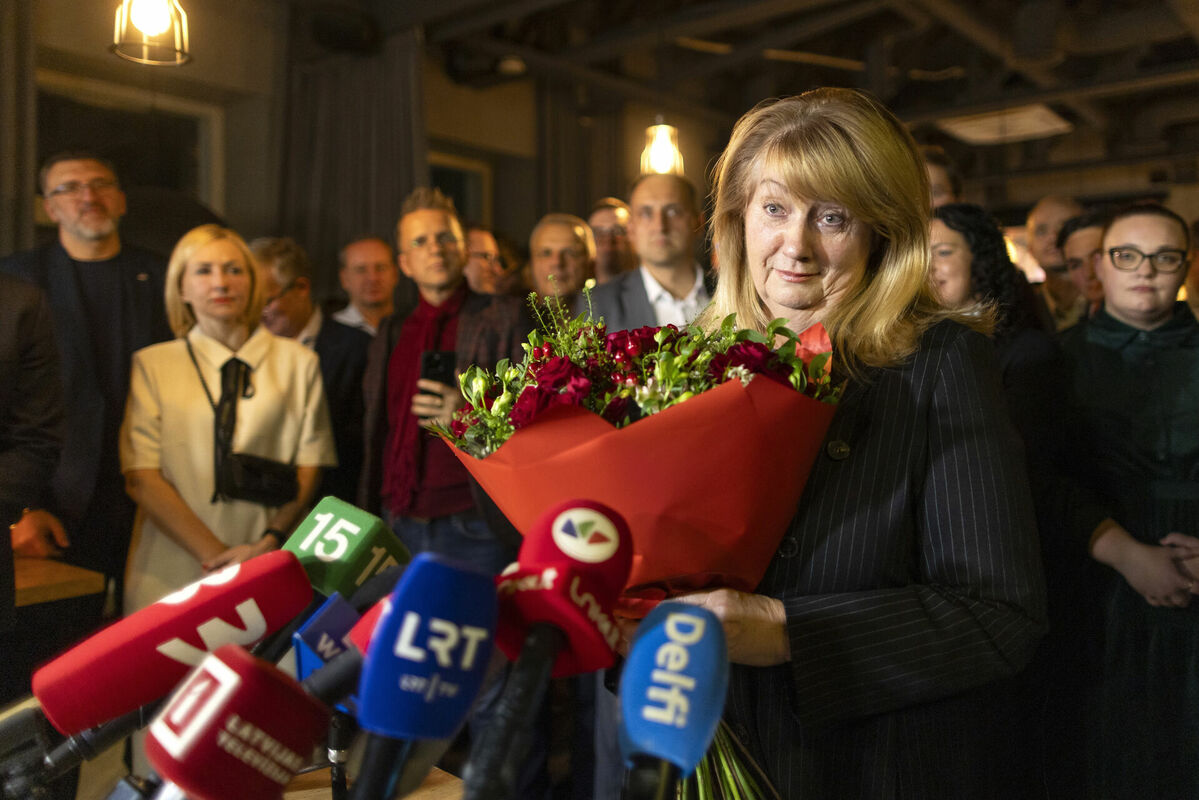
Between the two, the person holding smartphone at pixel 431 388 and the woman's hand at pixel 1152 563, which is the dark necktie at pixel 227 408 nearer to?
the person holding smartphone at pixel 431 388

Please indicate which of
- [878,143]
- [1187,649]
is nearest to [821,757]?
[878,143]

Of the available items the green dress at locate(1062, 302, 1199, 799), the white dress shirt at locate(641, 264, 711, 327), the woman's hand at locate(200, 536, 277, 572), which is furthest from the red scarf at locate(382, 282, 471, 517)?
the green dress at locate(1062, 302, 1199, 799)

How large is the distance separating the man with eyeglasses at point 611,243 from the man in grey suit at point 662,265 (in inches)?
36.6

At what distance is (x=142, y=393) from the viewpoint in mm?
2607

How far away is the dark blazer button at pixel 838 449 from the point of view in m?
1.05

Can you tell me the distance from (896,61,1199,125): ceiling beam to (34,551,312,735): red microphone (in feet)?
24.4

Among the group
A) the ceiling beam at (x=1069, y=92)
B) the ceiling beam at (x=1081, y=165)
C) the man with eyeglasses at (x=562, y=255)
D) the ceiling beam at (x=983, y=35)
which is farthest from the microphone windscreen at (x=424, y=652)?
the ceiling beam at (x=1081, y=165)

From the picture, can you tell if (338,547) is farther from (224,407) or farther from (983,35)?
(983,35)

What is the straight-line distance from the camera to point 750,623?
926mm

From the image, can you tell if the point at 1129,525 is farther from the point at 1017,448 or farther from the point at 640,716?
the point at 640,716

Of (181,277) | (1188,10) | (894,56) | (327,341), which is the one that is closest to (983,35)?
(1188,10)

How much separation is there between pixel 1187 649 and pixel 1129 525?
28cm

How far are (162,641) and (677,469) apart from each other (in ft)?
1.48

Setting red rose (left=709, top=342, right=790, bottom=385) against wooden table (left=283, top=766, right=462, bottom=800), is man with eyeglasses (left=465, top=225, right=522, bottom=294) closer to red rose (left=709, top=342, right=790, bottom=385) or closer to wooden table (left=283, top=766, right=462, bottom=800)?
wooden table (left=283, top=766, right=462, bottom=800)
